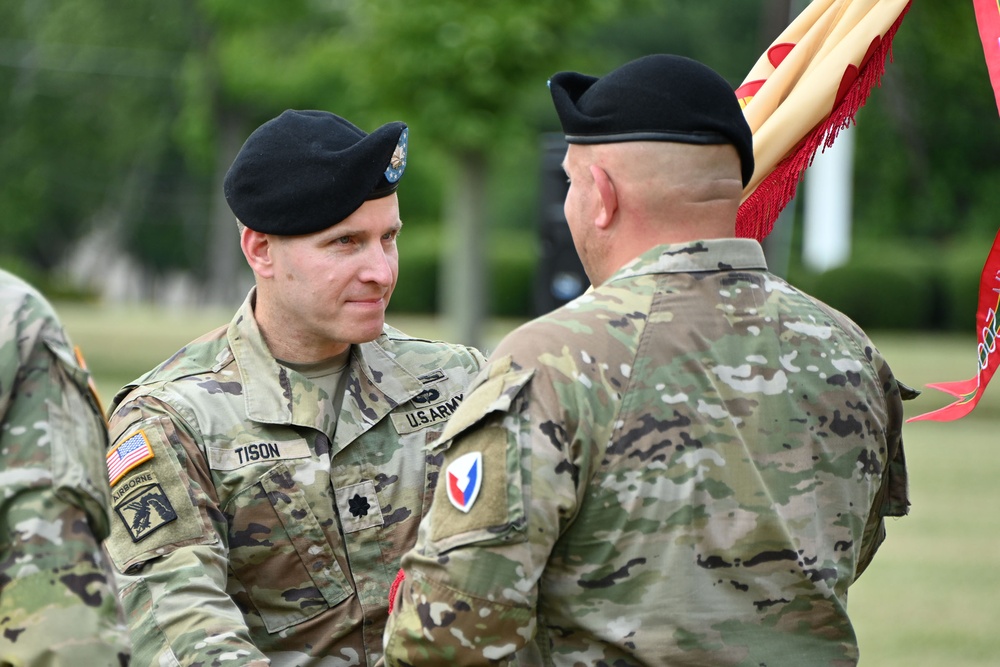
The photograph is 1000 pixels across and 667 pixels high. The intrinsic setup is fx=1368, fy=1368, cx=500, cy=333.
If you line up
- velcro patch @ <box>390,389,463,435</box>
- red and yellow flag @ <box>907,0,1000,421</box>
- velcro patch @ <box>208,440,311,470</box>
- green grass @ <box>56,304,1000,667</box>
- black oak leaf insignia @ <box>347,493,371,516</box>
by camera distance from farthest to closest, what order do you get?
green grass @ <box>56,304,1000,667</box>, red and yellow flag @ <box>907,0,1000,421</box>, velcro patch @ <box>390,389,463,435</box>, black oak leaf insignia @ <box>347,493,371,516</box>, velcro patch @ <box>208,440,311,470</box>

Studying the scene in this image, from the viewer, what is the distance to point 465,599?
2135 mm

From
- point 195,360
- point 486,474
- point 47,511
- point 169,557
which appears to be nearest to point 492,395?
point 486,474

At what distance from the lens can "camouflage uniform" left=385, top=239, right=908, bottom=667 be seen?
2145 millimetres

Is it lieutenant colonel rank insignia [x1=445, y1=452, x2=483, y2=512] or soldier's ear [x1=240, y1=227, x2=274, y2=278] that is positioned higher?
soldier's ear [x1=240, y1=227, x2=274, y2=278]

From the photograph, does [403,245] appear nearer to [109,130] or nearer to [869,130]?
[109,130]

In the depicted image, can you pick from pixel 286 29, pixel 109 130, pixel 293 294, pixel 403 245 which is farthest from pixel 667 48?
pixel 293 294

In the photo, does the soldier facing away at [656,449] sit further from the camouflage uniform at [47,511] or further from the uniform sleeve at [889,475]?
the camouflage uniform at [47,511]

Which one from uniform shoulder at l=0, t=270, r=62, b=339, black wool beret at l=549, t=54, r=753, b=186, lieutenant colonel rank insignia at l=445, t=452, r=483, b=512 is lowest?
lieutenant colonel rank insignia at l=445, t=452, r=483, b=512

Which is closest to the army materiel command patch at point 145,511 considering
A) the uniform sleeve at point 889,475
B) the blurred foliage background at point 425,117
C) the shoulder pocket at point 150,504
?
the shoulder pocket at point 150,504

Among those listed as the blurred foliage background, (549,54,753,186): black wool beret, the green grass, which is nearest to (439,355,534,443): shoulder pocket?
(549,54,753,186): black wool beret

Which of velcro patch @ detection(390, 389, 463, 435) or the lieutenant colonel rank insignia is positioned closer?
the lieutenant colonel rank insignia

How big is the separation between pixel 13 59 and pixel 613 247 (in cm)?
2665

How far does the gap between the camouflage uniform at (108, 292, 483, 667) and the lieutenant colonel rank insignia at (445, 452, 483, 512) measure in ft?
1.99

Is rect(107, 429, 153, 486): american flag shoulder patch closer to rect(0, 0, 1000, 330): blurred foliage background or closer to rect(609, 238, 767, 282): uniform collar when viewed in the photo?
rect(609, 238, 767, 282): uniform collar
